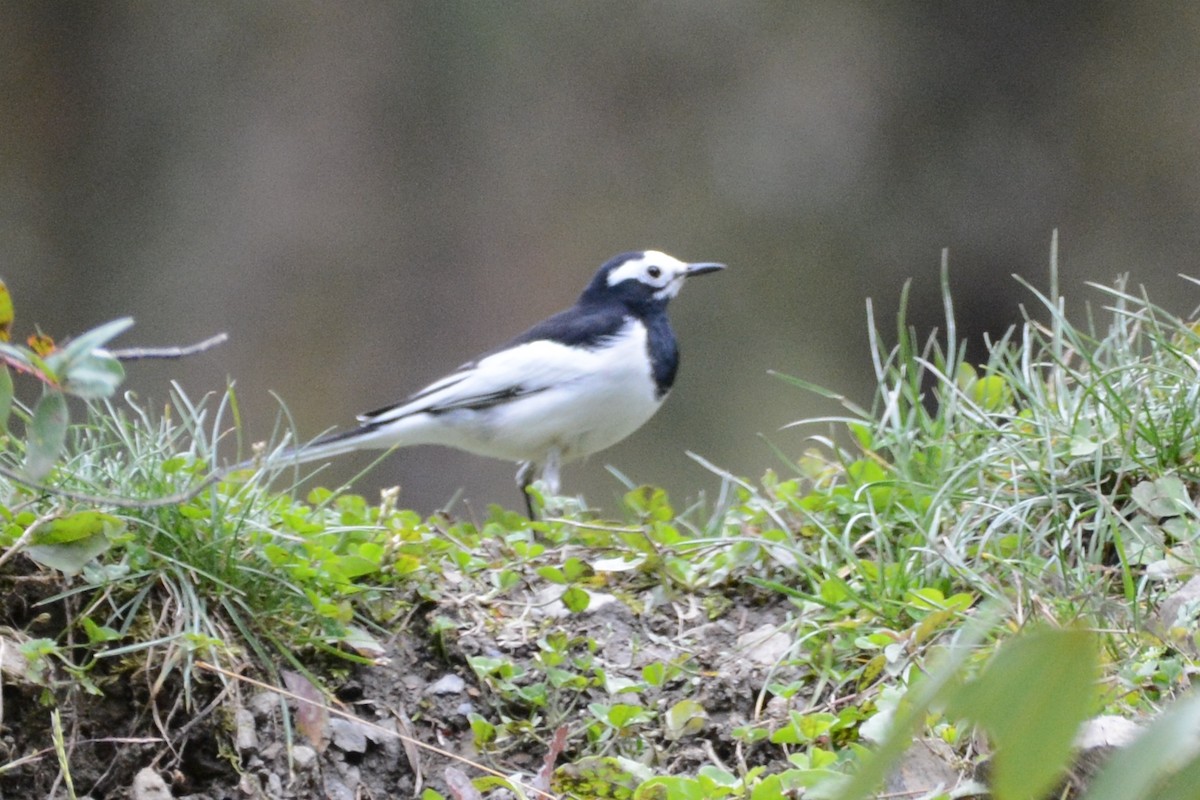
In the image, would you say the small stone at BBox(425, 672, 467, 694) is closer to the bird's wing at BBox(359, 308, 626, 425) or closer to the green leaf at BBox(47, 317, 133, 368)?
the green leaf at BBox(47, 317, 133, 368)

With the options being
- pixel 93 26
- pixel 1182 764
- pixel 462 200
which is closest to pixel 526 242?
pixel 462 200

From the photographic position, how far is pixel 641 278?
186 inches

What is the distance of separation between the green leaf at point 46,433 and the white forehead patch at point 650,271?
3.42 m

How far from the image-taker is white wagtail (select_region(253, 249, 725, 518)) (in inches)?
168

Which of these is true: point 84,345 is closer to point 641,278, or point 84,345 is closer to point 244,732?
point 244,732

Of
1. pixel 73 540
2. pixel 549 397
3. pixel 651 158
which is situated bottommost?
pixel 549 397

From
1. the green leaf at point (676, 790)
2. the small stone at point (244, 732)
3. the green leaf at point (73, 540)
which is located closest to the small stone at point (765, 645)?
the green leaf at point (676, 790)

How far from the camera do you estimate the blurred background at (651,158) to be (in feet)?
28.6

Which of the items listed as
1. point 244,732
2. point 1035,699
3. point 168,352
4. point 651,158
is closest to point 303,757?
point 244,732

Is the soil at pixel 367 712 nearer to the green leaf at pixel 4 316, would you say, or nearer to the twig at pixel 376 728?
the twig at pixel 376 728

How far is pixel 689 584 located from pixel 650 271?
88.5 inches

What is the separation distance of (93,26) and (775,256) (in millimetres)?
5211

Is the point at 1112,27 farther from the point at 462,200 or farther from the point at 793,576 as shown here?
the point at 793,576

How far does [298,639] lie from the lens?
215 centimetres
